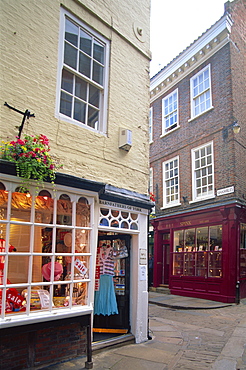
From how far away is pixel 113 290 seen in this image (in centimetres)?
696

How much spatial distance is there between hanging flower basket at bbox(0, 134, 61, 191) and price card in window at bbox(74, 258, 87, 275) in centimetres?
153

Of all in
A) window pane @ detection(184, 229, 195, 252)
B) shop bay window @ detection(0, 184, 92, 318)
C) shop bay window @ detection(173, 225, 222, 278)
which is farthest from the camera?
window pane @ detection(184, 229, 195, 252)

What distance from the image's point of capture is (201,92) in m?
15.3

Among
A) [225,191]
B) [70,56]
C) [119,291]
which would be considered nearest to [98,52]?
[70,56]

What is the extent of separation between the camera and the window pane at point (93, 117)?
263 inches

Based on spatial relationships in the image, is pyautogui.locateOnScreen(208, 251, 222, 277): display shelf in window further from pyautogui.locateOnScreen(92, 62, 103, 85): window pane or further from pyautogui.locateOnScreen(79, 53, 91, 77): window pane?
pyautogui.locateOnScreen(79, 53, 91, 77): window pane

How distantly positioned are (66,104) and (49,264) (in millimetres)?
2916

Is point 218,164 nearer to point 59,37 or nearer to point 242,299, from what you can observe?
point 242,299

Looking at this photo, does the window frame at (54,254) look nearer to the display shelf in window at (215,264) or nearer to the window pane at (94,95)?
the window pane at (94,95)

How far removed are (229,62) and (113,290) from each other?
36.6 feet

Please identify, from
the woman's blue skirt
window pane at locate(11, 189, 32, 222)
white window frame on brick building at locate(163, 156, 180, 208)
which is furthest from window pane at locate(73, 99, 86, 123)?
white window frame on brick building at locate(163, 156, 180, 208)

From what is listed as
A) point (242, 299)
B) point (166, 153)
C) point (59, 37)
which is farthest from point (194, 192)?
point (59, 37)

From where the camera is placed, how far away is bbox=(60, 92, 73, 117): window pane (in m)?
6.11

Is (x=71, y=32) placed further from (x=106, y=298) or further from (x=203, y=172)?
(x=203, y=172)
